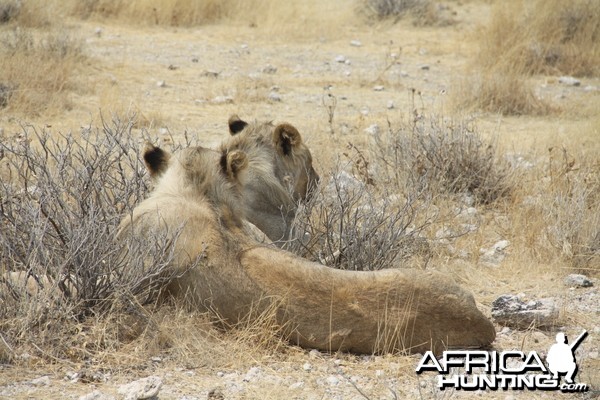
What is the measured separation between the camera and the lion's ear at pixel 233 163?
17.8 feet

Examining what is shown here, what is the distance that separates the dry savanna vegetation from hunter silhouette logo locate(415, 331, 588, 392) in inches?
4.0

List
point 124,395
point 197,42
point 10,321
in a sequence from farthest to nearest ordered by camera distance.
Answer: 1. point 197,42
2. point 10,321
3. point 124,395

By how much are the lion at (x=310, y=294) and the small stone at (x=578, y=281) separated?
5.02 ft

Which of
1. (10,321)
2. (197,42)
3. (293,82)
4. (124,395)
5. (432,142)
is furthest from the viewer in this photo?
(197,42)

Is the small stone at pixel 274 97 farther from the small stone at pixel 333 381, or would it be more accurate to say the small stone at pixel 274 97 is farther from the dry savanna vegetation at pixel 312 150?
the small stone at pixel 333 381

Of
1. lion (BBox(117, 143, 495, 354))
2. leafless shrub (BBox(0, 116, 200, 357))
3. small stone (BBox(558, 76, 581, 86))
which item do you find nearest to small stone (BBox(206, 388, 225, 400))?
lion (BBox(117, 143, 495, 354))

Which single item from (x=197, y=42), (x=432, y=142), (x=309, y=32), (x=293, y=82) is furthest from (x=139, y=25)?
(x=432, y=142)

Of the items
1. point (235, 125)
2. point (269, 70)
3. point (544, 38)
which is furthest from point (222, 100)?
point (544, 38)

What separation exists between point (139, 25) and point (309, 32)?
300 centimetres

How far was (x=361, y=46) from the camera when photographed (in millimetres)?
15977

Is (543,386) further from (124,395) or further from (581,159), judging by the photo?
(581,159)

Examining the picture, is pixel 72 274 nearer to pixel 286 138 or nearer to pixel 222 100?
pixel 286 138

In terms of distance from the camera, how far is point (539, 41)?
14.4 metres

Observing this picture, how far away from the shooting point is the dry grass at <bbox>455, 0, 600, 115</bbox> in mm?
13398
